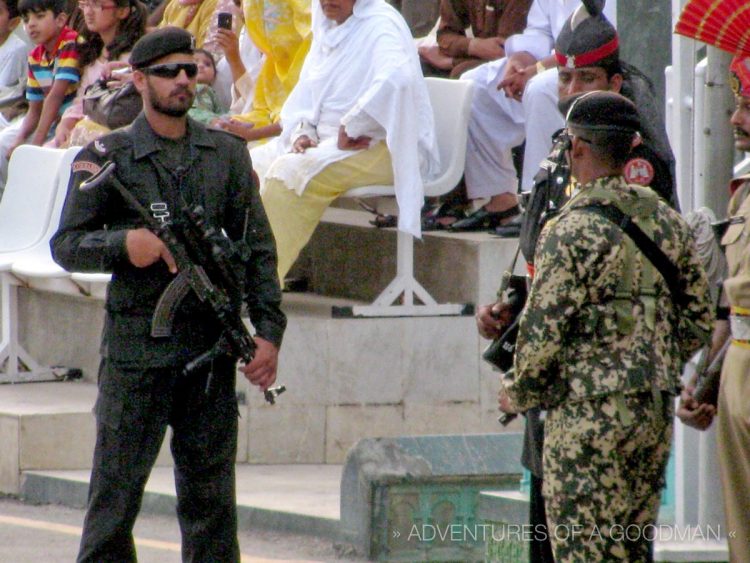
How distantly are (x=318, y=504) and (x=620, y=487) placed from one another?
2.80m

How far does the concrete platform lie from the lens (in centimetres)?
641

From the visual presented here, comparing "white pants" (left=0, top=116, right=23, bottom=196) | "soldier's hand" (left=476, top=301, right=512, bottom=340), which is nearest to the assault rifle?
"soldier's hand" (left=476, top=301, right=512, bottom=340)

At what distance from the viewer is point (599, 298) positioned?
3.91 meters

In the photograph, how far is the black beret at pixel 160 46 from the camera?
15.9ft

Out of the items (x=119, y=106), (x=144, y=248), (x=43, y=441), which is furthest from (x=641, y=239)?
(x=119, y=106)

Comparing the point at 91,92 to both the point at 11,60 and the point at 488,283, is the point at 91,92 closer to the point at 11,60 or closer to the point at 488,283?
the point at 488,283

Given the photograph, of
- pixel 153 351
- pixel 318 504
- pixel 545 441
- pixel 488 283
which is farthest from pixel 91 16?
pixel 545 441

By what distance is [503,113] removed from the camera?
7953mm

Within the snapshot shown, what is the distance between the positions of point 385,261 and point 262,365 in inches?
139

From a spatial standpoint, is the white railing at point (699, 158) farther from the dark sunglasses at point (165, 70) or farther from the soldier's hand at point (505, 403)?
the dark sunglasses at point (165, 70)

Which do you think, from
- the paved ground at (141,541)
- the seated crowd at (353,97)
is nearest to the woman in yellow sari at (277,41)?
the seated crowd at (353,97)

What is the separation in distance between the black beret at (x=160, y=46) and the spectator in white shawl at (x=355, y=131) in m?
2.44

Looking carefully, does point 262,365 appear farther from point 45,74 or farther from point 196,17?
point 45,74

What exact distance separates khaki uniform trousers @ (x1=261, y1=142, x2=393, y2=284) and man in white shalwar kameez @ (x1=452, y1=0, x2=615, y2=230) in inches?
27.3
